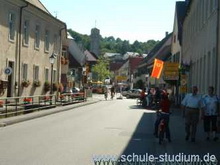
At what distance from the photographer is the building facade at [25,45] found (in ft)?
112

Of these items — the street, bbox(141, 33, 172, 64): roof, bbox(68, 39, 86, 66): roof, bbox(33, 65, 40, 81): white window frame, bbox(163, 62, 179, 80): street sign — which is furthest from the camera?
bbox(68, 39, 86, 66): roof

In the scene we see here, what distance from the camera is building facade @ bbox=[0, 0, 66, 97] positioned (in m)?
34.2

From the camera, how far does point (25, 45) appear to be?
1496 inches

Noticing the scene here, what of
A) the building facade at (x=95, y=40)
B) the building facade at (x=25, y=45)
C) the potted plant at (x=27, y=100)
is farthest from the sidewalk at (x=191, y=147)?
the building facade at (x=95, y=40)

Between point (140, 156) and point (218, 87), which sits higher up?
point (218, 87)

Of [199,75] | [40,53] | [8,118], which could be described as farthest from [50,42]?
[8,118]

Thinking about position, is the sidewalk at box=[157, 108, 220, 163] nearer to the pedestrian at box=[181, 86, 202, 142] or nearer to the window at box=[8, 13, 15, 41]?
the pedestrian at box=[181, 86, 202, 142]

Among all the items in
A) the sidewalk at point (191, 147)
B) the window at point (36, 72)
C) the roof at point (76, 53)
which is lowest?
the sidewalk at point (191, 147)

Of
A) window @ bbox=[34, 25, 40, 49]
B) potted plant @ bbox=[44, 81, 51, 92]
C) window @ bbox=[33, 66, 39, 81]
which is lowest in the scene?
potted plant @ bbox=[44, 81, 51, 92]

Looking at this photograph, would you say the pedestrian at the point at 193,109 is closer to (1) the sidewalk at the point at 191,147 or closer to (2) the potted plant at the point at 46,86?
(1) the sidewalk at the point at 191,147

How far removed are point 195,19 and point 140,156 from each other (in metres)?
24.9

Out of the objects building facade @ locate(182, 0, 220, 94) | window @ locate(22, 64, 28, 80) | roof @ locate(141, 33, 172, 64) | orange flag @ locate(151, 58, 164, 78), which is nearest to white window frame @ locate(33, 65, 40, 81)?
window @ locate(22, 64, 28, 80)

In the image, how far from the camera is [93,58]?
475 feet

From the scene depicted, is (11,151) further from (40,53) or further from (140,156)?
(40,53)
